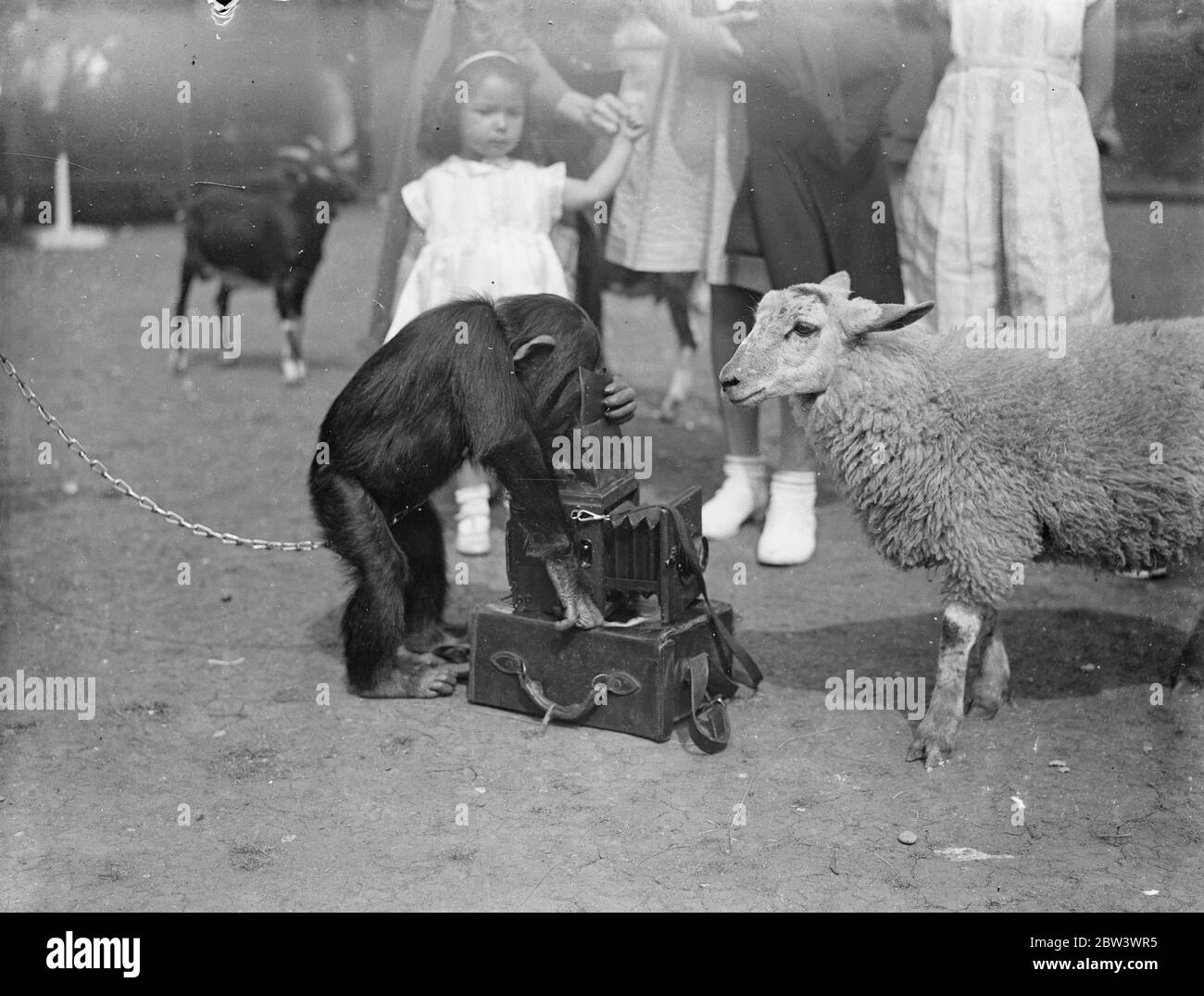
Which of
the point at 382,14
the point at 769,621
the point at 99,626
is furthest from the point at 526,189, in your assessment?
the point at 99,626

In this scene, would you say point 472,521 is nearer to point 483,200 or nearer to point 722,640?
point 483,200

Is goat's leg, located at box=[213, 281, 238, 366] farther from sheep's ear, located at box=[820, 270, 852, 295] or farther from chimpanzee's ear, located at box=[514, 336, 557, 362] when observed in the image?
sheep's ear, located at box=[820, 270, 852, 295]

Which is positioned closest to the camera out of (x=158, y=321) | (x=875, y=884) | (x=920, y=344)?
(x=875, y=884)

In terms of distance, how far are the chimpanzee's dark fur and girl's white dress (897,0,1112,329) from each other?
1.92m

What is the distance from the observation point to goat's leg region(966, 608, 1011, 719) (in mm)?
4879

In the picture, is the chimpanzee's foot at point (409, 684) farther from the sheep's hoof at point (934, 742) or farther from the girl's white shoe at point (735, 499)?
the girl's white shoe at point (735, 499)

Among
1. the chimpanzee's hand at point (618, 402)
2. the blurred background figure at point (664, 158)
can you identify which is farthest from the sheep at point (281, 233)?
the chimpanzee's hand at point (618, 402)

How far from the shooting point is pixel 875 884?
3.75 metres

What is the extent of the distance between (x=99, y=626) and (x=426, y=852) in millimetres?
2488

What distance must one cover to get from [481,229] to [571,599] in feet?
7.44

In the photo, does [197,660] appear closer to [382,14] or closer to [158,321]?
[382,14]

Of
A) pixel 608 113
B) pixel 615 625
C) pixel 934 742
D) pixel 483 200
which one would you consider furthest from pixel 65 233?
pixel 934 742

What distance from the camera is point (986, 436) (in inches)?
176

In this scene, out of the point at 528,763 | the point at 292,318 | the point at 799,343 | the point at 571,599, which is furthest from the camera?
the point at 292,318
